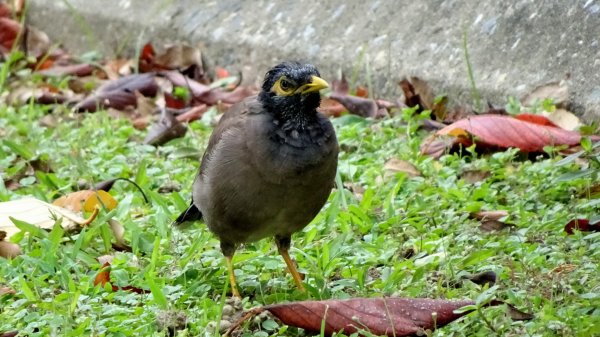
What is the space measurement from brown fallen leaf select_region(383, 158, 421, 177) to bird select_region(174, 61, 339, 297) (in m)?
1.18

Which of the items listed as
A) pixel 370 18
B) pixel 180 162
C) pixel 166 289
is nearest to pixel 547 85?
pixel 370 18

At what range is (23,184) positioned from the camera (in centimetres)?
561

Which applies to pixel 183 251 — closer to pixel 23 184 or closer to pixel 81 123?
pixel 23 184

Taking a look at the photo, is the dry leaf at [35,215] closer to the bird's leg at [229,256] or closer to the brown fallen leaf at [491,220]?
the bird's leg at [229,256]

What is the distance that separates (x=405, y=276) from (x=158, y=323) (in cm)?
94

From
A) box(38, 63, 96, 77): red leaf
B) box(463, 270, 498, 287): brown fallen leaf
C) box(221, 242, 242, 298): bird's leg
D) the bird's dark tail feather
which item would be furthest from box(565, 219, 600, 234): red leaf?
box(38, 63, 96, 77): red leaf

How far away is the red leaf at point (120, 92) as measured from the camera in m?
7.02

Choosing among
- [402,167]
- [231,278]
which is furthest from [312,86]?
[402,167]

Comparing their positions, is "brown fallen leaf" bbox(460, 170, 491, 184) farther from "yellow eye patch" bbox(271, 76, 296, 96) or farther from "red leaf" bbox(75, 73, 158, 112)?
"red leaf" bbox(75, 73, 158, 112)

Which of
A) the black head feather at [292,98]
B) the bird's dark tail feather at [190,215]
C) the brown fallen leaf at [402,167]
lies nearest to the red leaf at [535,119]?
the brown fallen leaf at [402,167]

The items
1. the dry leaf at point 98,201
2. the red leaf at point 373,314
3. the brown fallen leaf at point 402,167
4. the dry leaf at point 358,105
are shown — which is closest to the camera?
the red leaf at point 373,314

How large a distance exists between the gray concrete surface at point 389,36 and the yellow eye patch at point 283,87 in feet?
5.92

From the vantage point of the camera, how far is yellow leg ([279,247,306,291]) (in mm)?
4066

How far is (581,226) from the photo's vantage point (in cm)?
427
